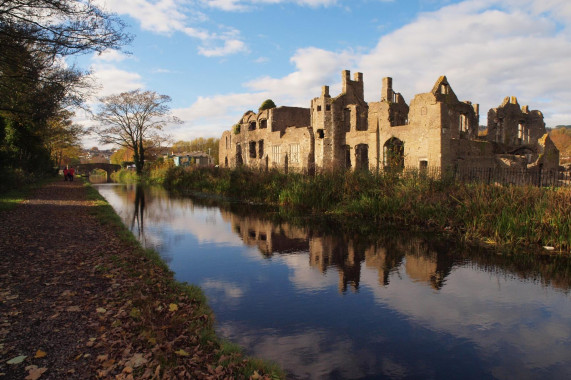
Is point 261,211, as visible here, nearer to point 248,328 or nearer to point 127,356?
point 248,328

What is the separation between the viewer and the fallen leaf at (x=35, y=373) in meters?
3.67

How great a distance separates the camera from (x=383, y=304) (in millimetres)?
6816

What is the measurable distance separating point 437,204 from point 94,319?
37.6 feet

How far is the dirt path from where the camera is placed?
3.97 metres

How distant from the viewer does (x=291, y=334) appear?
18.1 feet

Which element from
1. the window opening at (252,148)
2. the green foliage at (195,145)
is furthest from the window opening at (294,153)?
the green foliage at (195,145)

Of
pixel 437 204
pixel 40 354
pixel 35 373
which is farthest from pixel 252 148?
pixel 35 373

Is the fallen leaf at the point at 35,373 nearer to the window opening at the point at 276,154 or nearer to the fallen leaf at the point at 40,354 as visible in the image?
the fallen leaf at the point at 40,354

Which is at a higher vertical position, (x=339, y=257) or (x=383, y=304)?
(x=339, y=257)

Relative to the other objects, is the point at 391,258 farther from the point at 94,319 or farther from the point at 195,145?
the point at 195,145

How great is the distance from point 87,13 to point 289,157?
24.9m

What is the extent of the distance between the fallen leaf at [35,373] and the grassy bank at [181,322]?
1071 mm

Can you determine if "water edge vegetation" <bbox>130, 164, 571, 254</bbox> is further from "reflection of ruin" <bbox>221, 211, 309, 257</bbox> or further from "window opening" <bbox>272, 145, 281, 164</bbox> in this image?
"window opening" <bbox>272, 145, 281, 164</bbox>

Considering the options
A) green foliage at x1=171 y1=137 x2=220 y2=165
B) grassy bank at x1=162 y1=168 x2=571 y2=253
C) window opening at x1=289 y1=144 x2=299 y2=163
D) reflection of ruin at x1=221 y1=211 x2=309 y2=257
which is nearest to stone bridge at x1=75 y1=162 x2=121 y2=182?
green foliage at x1=171 y1=137 x2=220 y2=165
